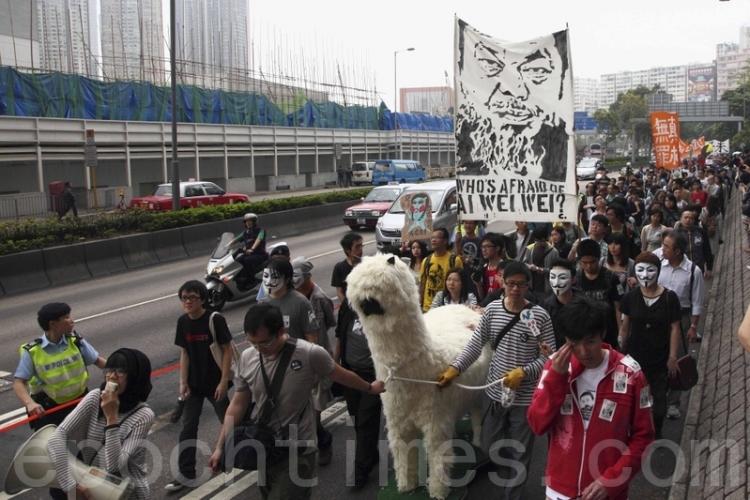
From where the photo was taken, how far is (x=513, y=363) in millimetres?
5098

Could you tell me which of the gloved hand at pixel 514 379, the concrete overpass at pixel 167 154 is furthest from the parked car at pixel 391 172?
the gloved hand at pixel 514 379

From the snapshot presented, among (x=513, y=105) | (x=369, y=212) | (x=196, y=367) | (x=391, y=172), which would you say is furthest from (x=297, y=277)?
(x=391, y=172)

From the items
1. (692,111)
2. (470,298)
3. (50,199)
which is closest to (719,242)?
(470,298)

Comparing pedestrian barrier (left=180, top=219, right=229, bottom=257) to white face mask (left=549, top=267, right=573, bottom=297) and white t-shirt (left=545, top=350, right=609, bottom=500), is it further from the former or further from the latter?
white t-shirt (left=545, top=350, right=609, bottom=500)

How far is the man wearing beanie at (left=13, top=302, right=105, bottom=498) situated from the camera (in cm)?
494

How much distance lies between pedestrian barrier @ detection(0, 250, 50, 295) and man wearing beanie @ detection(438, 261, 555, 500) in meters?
12.4

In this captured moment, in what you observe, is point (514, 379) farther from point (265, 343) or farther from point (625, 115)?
point (625, 115)

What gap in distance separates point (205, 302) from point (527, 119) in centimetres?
382

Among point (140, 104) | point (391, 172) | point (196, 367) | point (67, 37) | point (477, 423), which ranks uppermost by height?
point (67, 37)

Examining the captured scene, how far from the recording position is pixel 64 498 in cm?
428

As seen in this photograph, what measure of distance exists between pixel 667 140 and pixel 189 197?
16232mm

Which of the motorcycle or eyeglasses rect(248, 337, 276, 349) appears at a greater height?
eyeglasses rect(248, 337, 276, 349)

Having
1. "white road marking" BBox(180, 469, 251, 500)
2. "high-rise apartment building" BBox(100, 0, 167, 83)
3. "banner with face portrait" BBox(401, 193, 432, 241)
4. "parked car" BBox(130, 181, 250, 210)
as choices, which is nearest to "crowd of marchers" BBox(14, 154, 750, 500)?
"white road marking" BBox(180, 469, 251, 500)

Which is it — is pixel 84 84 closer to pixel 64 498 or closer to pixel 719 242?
pixel 719 242
